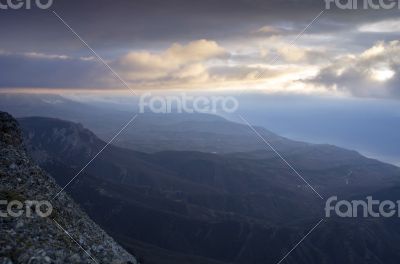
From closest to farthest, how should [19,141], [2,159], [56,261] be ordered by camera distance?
[56,261], [2,159], [19,141]

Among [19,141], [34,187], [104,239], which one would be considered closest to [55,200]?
[34,187]

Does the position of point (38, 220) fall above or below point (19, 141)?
below

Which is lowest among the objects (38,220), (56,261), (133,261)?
(133,261)

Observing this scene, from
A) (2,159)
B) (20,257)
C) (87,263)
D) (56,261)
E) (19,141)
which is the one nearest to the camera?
(20,257)

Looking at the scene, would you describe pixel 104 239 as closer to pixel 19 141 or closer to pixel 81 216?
pixel 81 216

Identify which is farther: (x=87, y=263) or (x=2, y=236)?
(x=87, y=263)

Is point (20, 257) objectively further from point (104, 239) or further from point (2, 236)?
point (104, 239)
